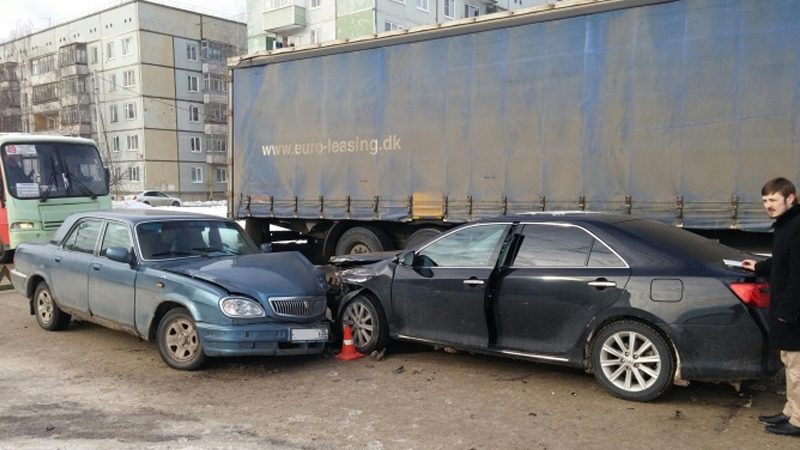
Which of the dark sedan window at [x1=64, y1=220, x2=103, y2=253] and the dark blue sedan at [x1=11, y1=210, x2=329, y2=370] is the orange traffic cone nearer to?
the dark blue sedan at [x1=11, y1=210, x2=329, y2=370]

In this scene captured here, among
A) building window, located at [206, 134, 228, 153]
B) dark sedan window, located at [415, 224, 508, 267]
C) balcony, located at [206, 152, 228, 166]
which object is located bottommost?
dark sedan window, located at [415, 224, 508, 267]

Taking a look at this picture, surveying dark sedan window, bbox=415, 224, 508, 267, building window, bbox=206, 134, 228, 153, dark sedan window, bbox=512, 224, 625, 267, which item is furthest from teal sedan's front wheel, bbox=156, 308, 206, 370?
building window, bbox=206, 134, 228, 153

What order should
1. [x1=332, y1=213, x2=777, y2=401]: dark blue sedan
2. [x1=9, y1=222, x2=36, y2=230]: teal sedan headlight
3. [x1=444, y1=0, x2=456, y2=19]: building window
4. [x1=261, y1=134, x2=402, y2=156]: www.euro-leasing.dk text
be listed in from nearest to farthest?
[x1=332, y1=213, x2=777, y2=401]: dark blue sedan
[x1=261, y1=134, x2=402, y2=156]: www.euro-leasing.dk text
[x1=9, y1=222, x2=36, y2=230]: teal sedan headlight
[x1=444, y1=0, x2=456, y2=19]: building window

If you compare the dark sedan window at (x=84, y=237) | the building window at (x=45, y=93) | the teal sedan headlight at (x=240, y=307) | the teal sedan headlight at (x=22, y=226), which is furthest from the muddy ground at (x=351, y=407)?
the building window at (x=45, y=93)

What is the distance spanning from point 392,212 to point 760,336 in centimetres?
585

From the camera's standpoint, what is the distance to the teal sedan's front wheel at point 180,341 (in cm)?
566

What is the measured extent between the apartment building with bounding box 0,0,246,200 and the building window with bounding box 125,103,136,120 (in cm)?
9

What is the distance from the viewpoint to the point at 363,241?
991 cm

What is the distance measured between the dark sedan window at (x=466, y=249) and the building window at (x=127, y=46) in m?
53.7

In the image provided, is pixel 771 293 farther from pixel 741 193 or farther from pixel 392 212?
pixel 392 212

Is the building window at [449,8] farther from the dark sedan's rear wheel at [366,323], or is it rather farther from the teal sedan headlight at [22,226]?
the dark sedan's rear wheel at [366,323]

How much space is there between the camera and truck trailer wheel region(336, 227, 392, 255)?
972cm

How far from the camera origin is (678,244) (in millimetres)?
4980

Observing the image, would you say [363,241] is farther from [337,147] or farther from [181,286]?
[181,286]
